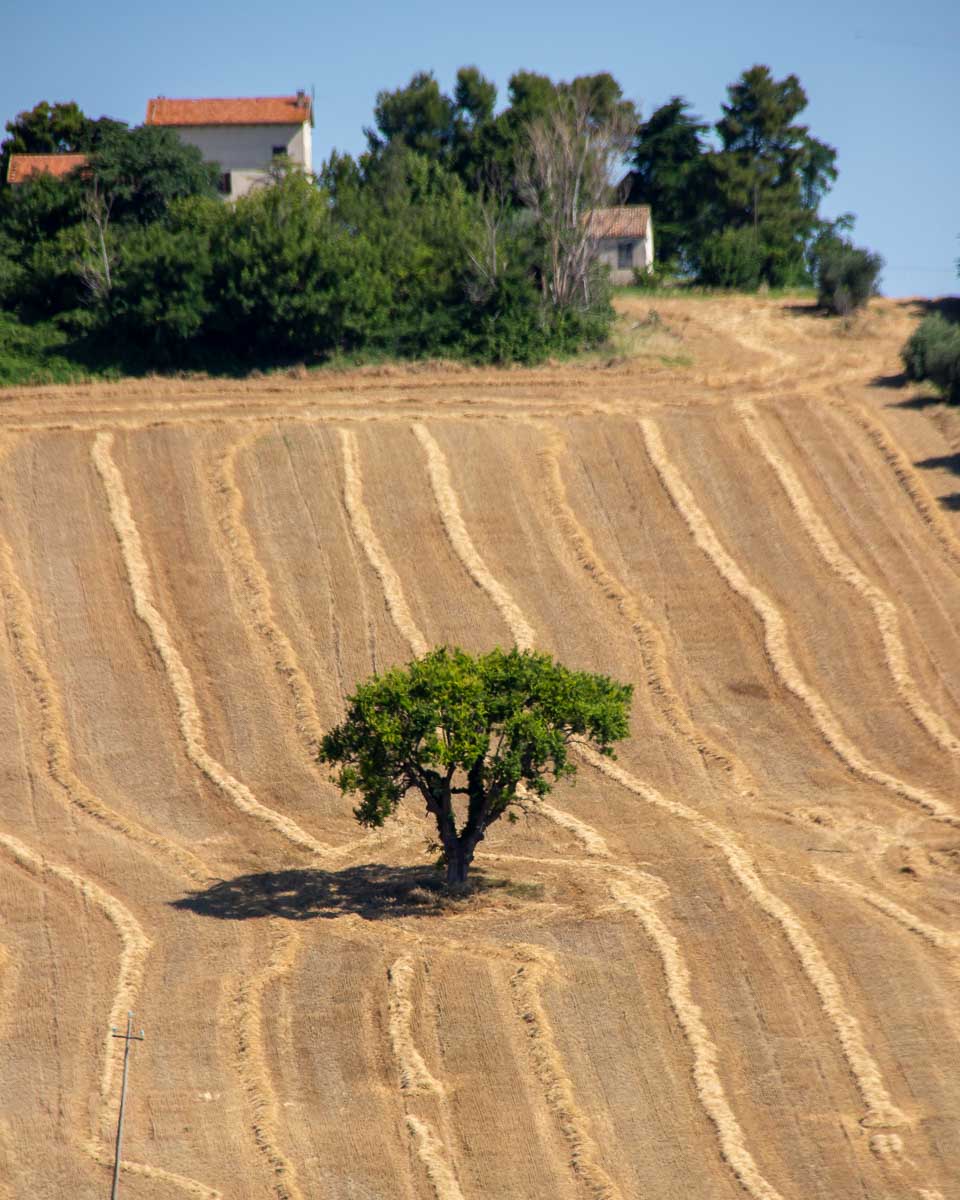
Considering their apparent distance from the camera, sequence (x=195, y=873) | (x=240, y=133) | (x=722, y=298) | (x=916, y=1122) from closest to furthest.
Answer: (x=916, y=1122) → (x=195, y=873) → (x=722, y=298) → (x=240, y=133)

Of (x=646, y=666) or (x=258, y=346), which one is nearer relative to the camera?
(x=646, y=666)

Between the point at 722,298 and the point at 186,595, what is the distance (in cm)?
3752

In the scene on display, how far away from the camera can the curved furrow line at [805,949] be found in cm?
2386

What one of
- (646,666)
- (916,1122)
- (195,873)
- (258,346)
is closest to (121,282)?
(258,346)

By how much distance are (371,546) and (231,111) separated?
4205 cm

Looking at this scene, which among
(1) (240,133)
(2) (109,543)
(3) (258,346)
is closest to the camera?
(2) (109,543)

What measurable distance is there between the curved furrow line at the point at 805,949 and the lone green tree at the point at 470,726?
4.65 metres

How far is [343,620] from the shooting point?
145 feet

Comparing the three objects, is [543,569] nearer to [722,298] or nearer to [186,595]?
[186,595]

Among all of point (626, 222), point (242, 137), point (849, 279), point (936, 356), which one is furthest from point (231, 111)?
point (936, 356)

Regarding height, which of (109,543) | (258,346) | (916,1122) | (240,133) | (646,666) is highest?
(240,133)

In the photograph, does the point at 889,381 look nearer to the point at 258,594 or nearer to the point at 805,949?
the point at 258,594

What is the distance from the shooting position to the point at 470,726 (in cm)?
2988

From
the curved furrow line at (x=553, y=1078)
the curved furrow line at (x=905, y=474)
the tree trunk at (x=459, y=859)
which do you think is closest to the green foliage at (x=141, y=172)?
the curved furrow line at (x=905, y=474)
